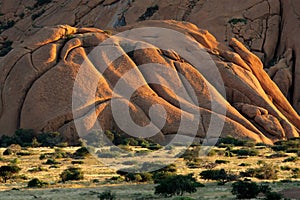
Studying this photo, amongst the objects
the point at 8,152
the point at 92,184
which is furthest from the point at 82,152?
the point at 92,184

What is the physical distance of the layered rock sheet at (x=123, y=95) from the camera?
50.6 meters

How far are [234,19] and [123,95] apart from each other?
1291 inches

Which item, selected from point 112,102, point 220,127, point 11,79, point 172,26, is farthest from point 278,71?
point 11,79

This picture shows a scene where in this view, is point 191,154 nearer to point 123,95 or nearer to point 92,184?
point 123,95

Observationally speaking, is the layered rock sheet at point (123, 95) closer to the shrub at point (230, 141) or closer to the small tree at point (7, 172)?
the shrub at point (230, 141)

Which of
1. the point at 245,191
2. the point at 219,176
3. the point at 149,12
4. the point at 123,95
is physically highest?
the point at 149,12

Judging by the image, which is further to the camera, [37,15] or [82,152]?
[37,15]

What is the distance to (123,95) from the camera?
52344 millimetres

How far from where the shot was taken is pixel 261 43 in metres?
78.9

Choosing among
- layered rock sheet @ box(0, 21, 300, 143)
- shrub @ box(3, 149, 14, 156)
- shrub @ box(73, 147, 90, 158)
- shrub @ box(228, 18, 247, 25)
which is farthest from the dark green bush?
shrub @ box(228, 18, 247, 25)

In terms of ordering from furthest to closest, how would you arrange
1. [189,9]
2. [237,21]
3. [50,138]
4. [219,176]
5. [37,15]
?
[37,15] < [189,9] < [237,21] < [50,138] < [219,176]

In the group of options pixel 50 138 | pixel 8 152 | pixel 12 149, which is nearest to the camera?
pixel 8 152

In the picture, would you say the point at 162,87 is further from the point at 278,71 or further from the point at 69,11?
the point at 69,11

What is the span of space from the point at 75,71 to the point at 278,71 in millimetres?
27682
